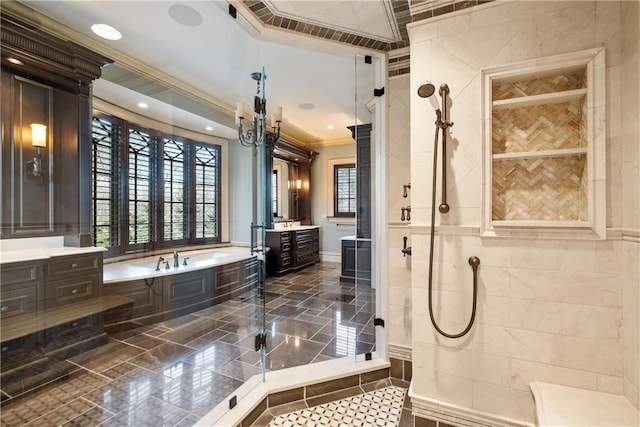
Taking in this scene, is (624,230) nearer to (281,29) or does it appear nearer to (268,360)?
(281,29)

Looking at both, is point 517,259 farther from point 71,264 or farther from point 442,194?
point 71,264

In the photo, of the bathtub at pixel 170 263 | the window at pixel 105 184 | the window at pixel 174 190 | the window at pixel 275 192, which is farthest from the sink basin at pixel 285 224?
the window at pixel 105 184

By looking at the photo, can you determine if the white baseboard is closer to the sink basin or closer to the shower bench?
the sink basin

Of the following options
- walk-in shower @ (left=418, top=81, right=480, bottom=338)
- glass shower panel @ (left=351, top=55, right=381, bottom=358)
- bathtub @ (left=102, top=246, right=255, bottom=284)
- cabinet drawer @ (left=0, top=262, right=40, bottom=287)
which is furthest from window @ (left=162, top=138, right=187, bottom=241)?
walk-in shower @ (left=418, top=81, right=480, bottom=338)

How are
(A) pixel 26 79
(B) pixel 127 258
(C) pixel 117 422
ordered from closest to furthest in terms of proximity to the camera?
(C) pixel 117 422 → (A) pixel 26 79 → (B) pixel 127 258

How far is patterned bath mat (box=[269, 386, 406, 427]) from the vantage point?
1.58 meters

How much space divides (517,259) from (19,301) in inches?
125

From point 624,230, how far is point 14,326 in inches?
143

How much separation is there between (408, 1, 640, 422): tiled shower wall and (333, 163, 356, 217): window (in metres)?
4.62

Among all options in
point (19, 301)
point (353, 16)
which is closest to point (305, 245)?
point (19, 301)

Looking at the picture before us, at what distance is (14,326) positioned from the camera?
181 centimetres

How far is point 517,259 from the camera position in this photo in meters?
1.39

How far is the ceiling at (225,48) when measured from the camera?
171cm

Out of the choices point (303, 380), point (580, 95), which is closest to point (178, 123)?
point (303, 380)
